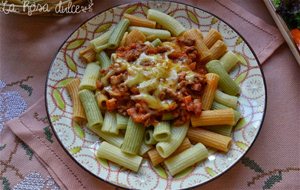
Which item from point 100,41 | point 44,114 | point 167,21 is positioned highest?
point 167,21

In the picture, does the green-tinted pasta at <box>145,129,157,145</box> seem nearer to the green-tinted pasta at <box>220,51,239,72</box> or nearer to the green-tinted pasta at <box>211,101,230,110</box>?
the green-tinted pasta at <box>211,101,230,110</box>

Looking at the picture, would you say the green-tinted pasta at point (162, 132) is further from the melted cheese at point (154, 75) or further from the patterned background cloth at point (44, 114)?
the patterned background cloth at point (44, 114)

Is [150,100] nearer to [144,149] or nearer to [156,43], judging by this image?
[144,149]

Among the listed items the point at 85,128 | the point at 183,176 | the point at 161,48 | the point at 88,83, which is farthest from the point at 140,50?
the point at 183,176

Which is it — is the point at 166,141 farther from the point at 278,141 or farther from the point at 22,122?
the point at 22,122

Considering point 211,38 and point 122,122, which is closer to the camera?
point 122,122

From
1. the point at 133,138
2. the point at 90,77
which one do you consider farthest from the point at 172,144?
the point at 90,77
